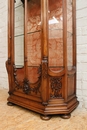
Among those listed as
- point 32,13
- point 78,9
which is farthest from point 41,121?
point 78,9

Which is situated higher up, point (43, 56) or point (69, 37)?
point (69, 37)

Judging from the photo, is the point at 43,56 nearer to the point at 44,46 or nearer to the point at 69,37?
the point at 44,46

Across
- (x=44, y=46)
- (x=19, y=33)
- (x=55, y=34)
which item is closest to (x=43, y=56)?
(x=44, y=46)

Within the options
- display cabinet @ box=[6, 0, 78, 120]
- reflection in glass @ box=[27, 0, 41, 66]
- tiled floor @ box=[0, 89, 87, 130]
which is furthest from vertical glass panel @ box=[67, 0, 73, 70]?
tiled floor @ box=[0, 89, 87, 130]

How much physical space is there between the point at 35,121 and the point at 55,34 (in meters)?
0.81

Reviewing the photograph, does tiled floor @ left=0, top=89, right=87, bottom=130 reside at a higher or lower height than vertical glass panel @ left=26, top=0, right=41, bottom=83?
lower

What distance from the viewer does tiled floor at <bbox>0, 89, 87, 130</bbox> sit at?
95cm

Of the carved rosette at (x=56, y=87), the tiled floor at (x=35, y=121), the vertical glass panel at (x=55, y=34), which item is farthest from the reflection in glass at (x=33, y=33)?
the tiled floor at (x=35, y=121)

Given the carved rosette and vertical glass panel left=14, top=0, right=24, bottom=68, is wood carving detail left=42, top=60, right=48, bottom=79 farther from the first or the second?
vertical glass panel left=14, top=0, right=24, bottom=68

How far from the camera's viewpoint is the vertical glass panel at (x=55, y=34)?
1.15m

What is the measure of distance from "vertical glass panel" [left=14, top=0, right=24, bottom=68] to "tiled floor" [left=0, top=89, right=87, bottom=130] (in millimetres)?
494

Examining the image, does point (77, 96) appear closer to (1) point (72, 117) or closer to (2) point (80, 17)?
(1) point (72, 117)

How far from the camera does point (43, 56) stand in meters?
1.05

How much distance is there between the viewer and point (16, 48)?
1.37 metres
